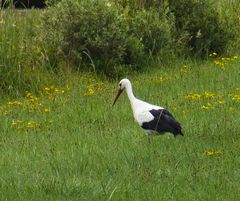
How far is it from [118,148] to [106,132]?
0.78 metres

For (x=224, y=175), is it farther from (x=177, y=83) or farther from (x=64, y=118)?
(x=177, y=83)

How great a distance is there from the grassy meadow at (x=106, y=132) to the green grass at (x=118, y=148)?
0.01 meters

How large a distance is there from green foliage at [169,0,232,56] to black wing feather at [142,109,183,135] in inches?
240

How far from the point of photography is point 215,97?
10047 millimetres

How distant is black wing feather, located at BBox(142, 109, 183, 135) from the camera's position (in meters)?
7.74

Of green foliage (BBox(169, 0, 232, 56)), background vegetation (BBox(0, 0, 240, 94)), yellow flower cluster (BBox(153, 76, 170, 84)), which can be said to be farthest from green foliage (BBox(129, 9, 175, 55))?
yellow flower cluster (BBox(153, 76, 170, 84))

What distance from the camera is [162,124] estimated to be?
309 inches

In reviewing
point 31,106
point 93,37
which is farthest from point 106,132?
point 93,37

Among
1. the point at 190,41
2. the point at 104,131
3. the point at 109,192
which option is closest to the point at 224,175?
the point at 109,192

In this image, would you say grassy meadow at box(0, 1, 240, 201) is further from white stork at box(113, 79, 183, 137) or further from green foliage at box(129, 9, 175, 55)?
green foliage at box(129, 9, 175, 55)

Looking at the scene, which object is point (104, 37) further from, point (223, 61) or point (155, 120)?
point (155, 120)

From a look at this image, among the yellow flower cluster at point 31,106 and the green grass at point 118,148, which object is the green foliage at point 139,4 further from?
the yellow flower cluster at point 31,106

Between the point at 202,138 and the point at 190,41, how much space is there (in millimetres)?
6332

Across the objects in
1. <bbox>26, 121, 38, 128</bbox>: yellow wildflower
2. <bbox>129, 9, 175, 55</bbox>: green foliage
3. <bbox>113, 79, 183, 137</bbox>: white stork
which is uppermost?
<bbox>113, 79, 183, 137</bbox>: white stork
